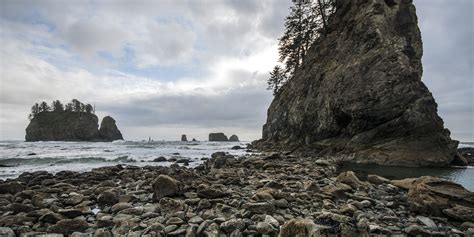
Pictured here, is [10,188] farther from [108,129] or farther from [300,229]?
[108,129]

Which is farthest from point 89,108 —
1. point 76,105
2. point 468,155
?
point 468,155

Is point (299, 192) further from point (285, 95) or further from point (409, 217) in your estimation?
point (285, 95)

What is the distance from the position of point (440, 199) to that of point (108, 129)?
11161cm

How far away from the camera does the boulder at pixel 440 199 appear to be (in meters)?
6.57

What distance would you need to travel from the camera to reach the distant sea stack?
308ft

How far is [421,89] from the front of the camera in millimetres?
22203

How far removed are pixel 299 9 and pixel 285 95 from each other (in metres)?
13.0

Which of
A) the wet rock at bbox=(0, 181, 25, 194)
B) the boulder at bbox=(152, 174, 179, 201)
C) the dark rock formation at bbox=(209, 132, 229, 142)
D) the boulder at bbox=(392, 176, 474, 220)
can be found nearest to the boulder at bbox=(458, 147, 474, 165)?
the boulder at bbox=(392, 176, 474, 220)

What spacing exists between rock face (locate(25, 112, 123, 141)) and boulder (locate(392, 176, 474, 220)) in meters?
104

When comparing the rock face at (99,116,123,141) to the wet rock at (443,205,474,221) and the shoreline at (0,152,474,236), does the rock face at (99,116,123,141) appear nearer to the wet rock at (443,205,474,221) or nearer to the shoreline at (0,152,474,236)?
→ the shoreline at (0,152,474,236)

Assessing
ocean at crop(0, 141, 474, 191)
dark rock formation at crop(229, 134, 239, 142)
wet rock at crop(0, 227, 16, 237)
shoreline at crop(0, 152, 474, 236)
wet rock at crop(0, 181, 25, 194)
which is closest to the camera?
wet rock at crop(0, 227, 16, 237)

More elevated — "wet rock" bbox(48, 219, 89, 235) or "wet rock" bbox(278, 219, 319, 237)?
"wet rock" bbox(278, 219, 319, 237)

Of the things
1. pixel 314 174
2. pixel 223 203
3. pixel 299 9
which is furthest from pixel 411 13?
pixel 223 203

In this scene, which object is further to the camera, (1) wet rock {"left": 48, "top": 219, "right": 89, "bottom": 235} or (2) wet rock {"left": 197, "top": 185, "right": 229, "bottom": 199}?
(2) wet rock {"left": 197, "top": 185, "right": 229, "bottom": 199}
